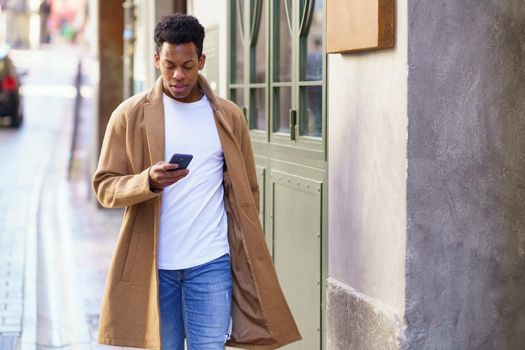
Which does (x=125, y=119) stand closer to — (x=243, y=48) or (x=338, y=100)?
(x=338, y=100)

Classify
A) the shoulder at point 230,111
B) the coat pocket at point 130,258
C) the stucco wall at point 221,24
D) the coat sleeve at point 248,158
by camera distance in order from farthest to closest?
the stucco wall at point 221,24, the coat sleeve at point 248,158, the shoulder at point 230,111, the coat pocket at point 130,258

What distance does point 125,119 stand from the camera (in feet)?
13.7

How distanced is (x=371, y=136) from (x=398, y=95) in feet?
1.10

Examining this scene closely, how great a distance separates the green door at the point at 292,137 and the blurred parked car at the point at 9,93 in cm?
2114

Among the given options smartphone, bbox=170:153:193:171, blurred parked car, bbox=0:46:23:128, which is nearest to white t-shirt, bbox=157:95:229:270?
smartphone, bbox=170:153:193:171

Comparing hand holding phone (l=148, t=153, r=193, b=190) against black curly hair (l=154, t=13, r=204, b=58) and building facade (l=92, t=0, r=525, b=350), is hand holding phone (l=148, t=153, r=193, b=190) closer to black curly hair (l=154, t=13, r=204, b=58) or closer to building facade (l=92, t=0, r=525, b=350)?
black curly hair (l=154, t=13, r=204, b=58)

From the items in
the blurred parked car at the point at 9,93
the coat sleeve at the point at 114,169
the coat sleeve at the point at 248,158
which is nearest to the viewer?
the coat sleeve at the point at 114,169

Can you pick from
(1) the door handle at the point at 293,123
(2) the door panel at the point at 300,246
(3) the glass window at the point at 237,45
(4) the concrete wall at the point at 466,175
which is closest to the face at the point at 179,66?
(4) the concrete wall at the point at 466,175

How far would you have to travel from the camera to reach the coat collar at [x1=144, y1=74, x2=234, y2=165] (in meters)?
4.10

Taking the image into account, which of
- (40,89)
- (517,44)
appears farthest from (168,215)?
(40,89)

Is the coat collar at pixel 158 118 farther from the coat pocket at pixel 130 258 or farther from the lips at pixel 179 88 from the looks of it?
the coat pocket at pixel 130 258

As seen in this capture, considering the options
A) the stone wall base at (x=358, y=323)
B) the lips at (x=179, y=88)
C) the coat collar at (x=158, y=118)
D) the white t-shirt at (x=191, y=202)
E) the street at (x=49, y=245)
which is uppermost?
the lips at (x=179, y=88)

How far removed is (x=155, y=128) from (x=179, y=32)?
0.38 metres

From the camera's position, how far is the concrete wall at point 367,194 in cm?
398
